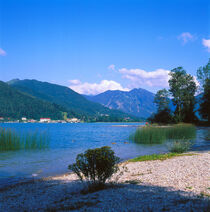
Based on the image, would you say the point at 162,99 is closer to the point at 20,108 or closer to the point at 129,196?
the point at 129,196

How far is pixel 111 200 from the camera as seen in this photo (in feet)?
18.6

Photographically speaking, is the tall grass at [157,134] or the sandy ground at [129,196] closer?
the sandy ground at [129,196]

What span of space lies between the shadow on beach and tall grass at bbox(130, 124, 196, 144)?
17.7 meters

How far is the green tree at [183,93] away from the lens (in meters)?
58.3

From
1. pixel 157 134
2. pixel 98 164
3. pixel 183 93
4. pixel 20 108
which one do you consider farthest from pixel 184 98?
pixel 20 108

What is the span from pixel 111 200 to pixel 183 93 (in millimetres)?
58198

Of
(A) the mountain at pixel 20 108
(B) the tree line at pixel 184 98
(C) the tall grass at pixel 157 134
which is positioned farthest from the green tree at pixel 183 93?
(A) the mountain at pixel 20 108

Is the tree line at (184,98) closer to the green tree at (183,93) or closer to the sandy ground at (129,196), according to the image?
the green tree at (183,93)

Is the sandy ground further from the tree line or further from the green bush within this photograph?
the tree line

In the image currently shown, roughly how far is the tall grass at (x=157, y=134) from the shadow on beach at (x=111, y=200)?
1773 cm

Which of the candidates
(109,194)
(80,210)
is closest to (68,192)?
(109,194)

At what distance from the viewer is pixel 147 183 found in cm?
761

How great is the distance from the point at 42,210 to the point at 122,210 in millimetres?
2034

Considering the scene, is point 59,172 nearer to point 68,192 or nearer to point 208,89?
point 68,192
